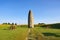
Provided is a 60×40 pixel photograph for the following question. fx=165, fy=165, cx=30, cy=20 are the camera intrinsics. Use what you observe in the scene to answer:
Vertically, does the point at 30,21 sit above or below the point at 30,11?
below

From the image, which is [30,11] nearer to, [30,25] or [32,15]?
[32,15]

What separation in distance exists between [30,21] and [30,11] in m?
4.84

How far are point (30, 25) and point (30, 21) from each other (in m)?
2.71

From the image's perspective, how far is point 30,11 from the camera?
78.9m

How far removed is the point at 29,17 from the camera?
78875 millimetres

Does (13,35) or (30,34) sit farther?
(30,34)

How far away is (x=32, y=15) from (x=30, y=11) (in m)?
2.32

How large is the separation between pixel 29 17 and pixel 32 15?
2015 millimetres

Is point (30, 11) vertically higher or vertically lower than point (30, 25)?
higher

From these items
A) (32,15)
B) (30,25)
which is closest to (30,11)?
(32,15)

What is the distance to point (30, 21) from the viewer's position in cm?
7812

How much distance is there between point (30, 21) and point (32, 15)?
3511mm

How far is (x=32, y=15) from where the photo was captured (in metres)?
79.9
